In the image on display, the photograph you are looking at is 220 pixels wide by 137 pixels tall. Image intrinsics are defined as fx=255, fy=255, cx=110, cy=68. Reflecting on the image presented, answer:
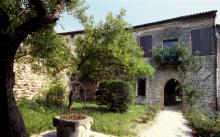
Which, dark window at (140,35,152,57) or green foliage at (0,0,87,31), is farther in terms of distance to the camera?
dark window at (140,35,152,57)

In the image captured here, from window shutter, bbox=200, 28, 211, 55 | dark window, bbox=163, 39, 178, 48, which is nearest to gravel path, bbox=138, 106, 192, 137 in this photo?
window shutter, bbox=200, 28, 211, 55

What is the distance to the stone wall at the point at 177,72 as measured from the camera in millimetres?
16000

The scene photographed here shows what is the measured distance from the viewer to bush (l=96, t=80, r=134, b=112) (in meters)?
12.4

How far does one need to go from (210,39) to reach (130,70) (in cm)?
718

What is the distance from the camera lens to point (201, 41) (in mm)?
16453

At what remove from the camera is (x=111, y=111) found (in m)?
12.6

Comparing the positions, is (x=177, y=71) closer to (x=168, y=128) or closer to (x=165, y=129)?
(x=168, y=128)

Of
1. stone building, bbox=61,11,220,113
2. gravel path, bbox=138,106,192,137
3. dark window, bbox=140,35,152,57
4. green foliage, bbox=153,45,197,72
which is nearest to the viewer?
gravel path, bbox=138,106,192,137

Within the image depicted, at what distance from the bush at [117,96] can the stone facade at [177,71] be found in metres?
5.85

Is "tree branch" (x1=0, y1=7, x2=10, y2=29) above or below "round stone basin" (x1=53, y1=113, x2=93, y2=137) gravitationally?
above

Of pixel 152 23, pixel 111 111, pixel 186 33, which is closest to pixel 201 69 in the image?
pixel 186 33

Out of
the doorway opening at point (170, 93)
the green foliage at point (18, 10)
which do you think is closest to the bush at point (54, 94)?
the green foliage at point (18, 10)

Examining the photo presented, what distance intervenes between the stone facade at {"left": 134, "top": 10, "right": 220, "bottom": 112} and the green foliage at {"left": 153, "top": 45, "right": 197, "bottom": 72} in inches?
20.8

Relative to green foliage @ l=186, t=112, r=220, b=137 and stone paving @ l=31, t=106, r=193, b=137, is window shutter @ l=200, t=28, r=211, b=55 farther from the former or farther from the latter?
green foliage @ l=186, t=112, r=220, b=137
